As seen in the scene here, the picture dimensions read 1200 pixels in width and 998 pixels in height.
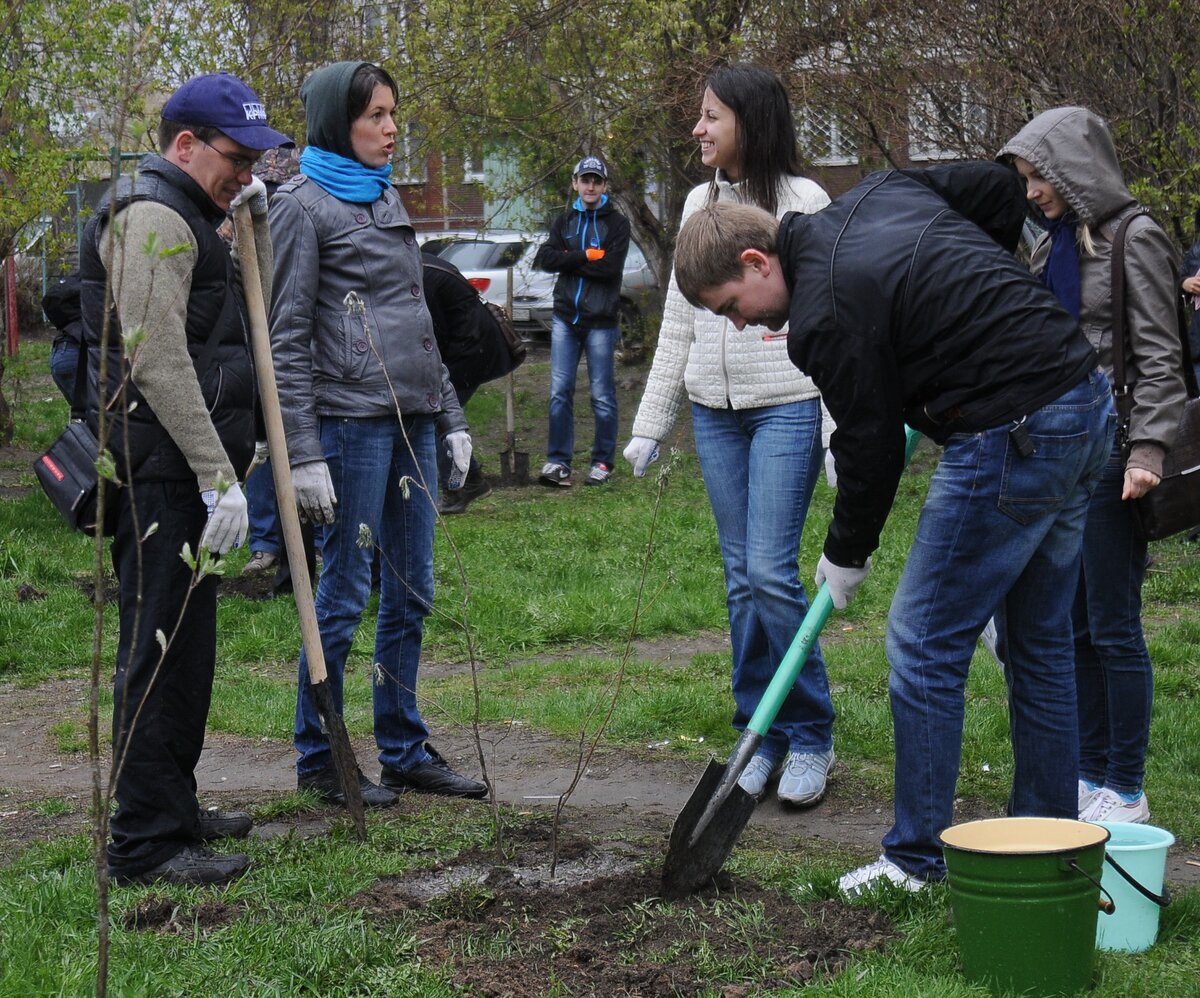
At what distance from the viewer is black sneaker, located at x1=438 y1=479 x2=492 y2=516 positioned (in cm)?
1015

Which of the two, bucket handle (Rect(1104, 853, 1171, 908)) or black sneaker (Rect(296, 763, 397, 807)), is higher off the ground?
bucket handle (Rect(1104, 853, 1171, 908))

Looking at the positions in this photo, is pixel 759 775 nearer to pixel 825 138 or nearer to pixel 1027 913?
pixel 1027 913

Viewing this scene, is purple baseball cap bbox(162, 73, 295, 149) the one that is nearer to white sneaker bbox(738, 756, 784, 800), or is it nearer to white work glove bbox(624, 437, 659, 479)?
white work glove bbox(624, 437, 659, 479)

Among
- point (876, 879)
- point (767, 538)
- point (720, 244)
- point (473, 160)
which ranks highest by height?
point (473, 160)

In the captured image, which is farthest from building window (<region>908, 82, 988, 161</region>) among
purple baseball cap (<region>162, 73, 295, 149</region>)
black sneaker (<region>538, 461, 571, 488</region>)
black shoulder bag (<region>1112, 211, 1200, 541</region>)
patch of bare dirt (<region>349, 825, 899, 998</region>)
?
patch of bare dirt (<region>349, 825, 899, 998</region>)

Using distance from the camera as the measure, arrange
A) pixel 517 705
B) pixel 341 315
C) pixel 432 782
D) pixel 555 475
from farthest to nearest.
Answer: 1. pixel 555 475
2. pixel 517 705
3. pixel 432 782
4. pixel 341 315

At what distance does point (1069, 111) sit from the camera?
4.16m

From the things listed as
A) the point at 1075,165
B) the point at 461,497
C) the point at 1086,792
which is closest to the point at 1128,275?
the point at 1075,165

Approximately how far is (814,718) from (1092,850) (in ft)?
5.60

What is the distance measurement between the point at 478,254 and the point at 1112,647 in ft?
55.9

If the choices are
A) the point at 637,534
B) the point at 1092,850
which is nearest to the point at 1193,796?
the point at 1092,850

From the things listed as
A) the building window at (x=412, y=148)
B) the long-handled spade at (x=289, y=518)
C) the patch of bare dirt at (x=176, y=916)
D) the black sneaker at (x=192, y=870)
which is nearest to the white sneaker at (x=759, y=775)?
the long-handled spade at (x=289, y=518)

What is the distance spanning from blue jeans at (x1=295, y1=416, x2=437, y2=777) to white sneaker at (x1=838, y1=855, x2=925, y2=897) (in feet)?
4.83

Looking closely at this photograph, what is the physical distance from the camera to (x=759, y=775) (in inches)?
182
